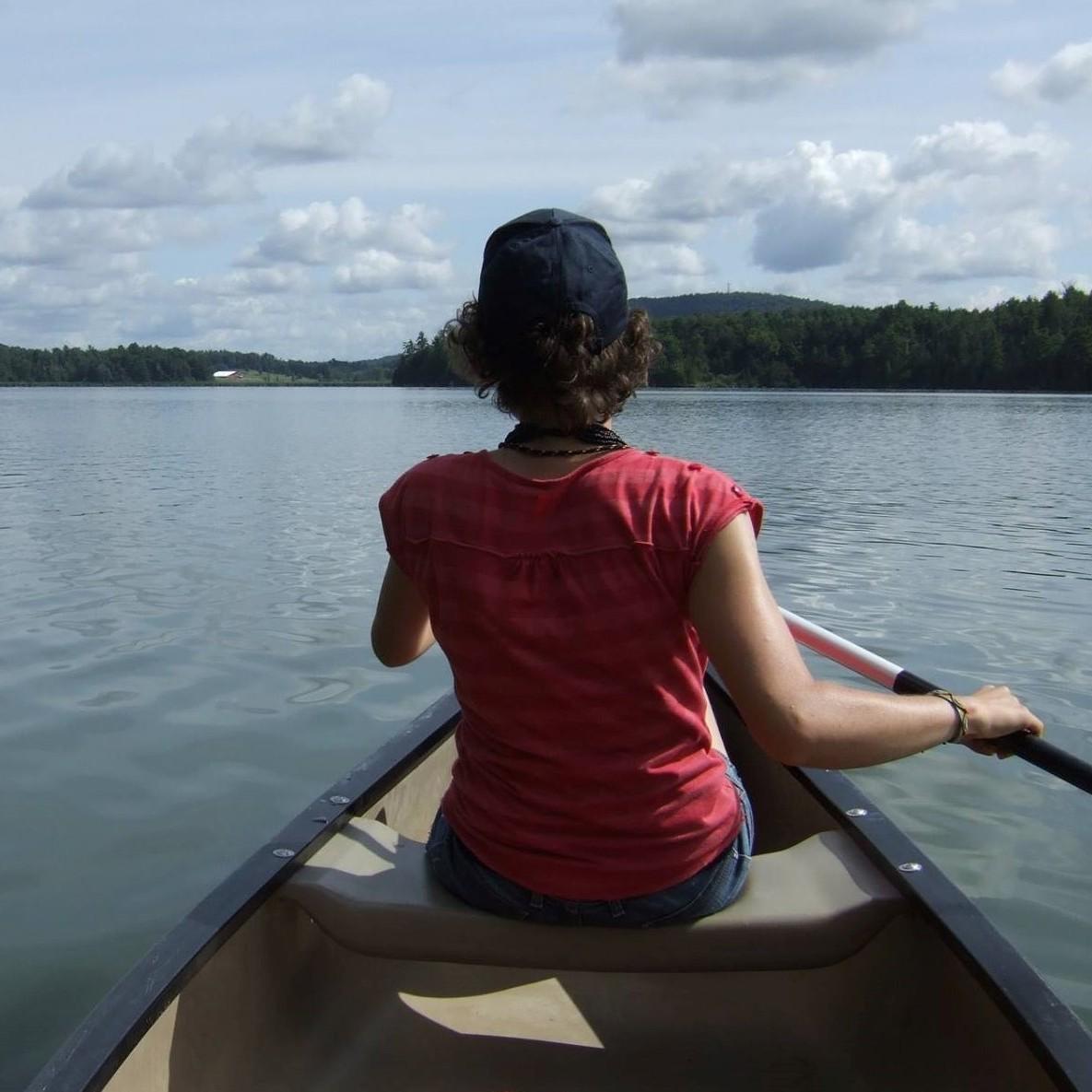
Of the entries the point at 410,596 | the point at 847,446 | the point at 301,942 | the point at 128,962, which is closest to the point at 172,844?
the point at 128,962

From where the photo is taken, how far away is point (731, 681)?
186cm

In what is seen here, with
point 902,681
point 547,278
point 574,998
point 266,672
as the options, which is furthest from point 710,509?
point 266,672

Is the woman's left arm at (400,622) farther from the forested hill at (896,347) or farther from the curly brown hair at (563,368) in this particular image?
the forested hill at (896,347)

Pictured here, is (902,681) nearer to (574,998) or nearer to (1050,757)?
(1050,757)

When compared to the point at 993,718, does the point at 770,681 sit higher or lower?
higher

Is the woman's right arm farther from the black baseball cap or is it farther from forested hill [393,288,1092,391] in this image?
forested hill [393,288,1092,391]

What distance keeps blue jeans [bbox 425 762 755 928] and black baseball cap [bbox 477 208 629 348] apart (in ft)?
3.09

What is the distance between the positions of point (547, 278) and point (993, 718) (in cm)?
114

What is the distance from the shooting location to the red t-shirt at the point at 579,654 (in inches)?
74.5

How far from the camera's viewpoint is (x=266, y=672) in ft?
25.1

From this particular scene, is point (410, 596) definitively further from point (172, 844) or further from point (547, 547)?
point (172, 844)

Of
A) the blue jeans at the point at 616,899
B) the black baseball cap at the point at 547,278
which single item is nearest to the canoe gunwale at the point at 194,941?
the blue jeans at the point at 616,899

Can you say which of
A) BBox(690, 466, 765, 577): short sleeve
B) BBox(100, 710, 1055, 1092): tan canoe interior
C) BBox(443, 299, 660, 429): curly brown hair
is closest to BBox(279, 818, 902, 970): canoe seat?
BBox(100, 710, 1055, 1092): tan canoe interior

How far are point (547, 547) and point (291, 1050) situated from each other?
1267 millimetres
